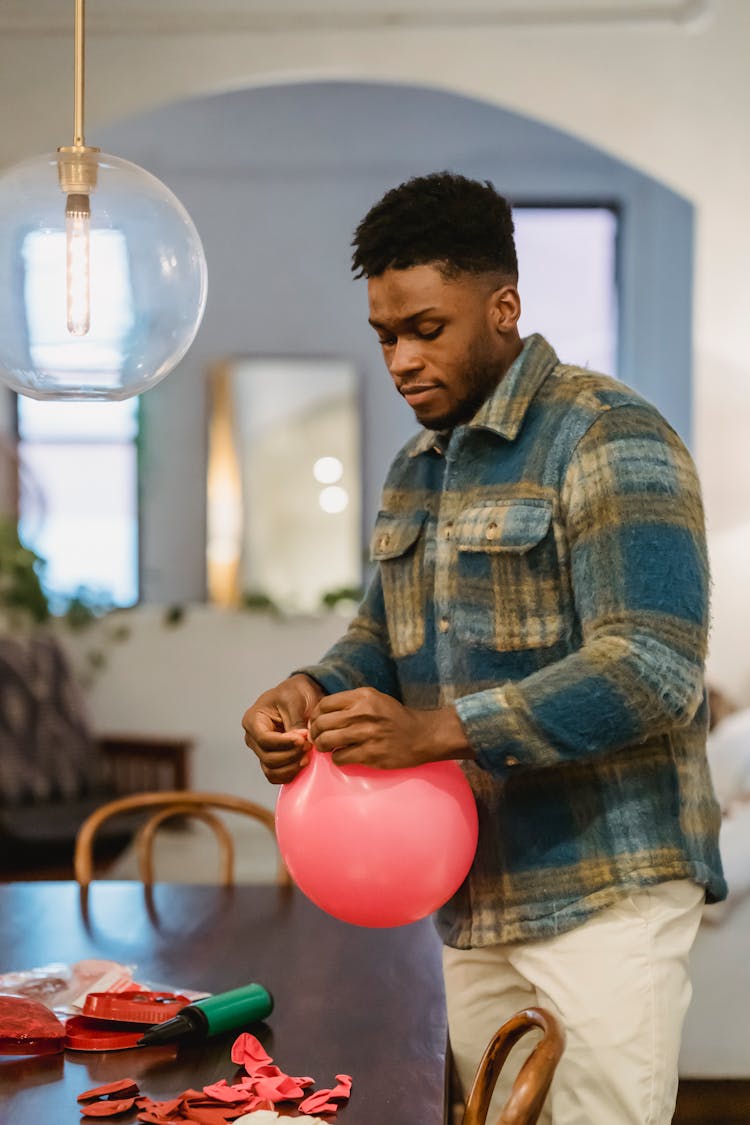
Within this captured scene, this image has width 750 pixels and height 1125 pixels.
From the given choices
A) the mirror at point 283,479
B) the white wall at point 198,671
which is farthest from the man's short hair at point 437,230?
the mirror at point 283,479

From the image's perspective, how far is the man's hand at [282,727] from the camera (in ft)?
4.50

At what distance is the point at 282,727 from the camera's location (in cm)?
149

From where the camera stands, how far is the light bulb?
132 centimetres

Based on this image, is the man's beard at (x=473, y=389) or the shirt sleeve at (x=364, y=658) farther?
the shirt sleeve at (x=364, y=658)

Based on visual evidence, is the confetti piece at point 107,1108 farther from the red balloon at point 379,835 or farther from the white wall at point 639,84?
the white wall at point 639,84

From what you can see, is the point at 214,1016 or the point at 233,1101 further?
the point at 214,1016

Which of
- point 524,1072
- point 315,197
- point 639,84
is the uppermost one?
point 315,197

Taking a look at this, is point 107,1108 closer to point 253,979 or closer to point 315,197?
point 253,979

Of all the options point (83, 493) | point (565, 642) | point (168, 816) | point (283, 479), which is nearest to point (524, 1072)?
point (565, 642)

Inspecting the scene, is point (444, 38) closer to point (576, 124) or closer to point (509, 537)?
point (576, 124)

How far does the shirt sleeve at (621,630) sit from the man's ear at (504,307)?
0.62 feet

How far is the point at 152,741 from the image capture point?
4832 mm

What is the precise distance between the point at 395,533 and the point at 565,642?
0.29 meters

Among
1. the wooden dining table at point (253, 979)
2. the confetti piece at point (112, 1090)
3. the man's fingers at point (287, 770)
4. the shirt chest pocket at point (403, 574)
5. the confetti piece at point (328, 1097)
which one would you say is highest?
the shirt chest pocket at point (403, 574)
